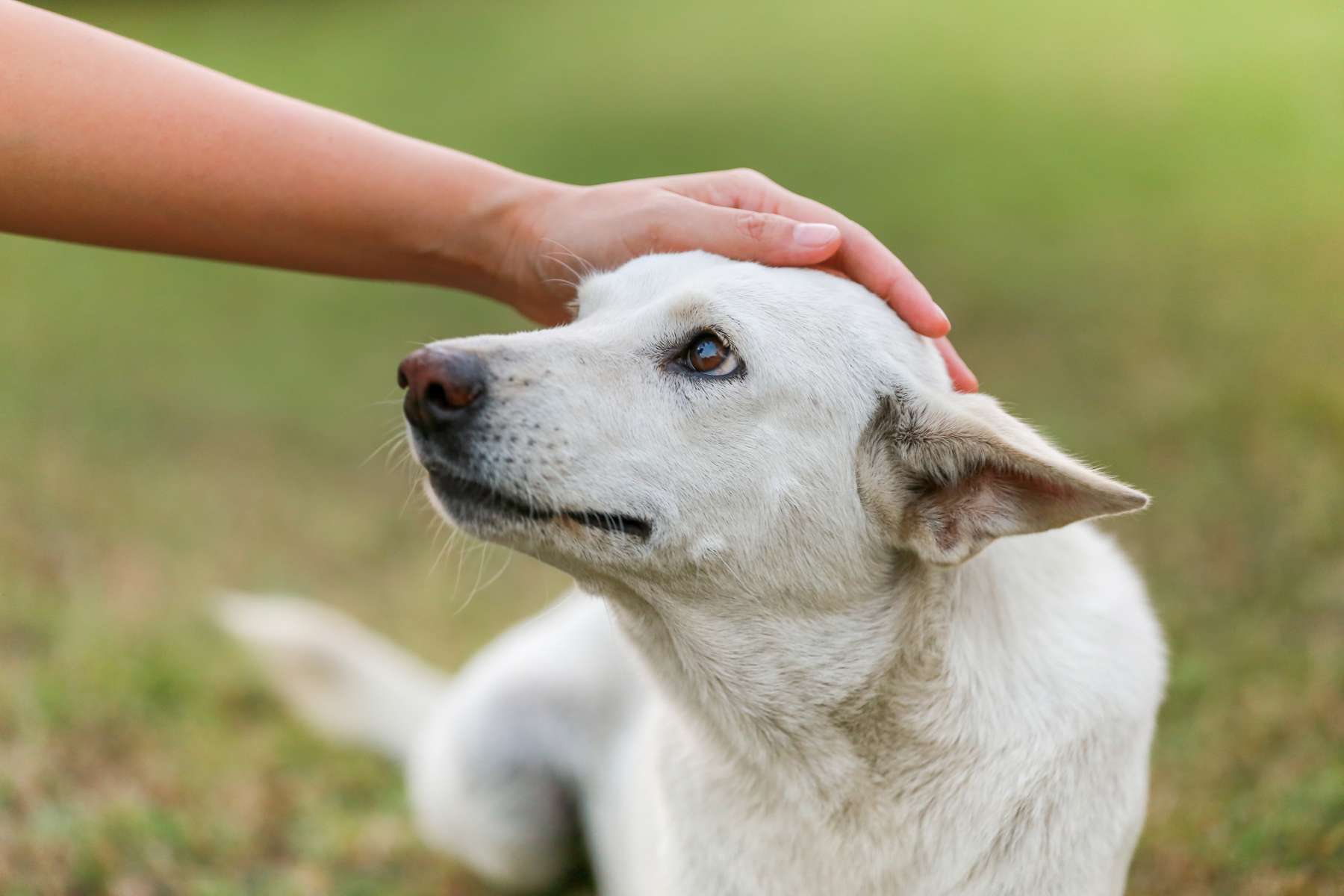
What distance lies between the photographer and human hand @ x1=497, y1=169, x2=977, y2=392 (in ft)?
7.95

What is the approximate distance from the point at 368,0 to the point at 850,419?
13996 mm

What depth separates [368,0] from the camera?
14523 mm

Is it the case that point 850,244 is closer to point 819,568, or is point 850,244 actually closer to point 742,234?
point 742,234

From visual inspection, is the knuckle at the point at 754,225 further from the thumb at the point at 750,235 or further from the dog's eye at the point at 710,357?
the dog's eye at the point at 710,357

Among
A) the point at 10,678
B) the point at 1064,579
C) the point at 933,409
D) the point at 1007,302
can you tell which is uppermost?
the point at 933,409

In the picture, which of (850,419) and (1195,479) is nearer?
(850,419)

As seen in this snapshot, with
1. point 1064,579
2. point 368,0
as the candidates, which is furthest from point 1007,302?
point 368,0

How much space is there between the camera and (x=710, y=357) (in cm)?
229

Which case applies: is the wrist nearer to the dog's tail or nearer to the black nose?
the black nose

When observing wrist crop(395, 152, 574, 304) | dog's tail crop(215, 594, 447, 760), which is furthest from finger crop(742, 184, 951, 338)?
dog's tail crop(215, 594, 447, 760)

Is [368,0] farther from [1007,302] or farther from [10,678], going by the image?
[10,678]

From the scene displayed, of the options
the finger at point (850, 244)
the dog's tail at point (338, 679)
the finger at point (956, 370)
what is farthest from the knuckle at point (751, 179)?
the dog's tail at point (338, 679)

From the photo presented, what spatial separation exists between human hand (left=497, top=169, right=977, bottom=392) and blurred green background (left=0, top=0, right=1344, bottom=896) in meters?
0.76

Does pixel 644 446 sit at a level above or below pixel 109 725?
above
